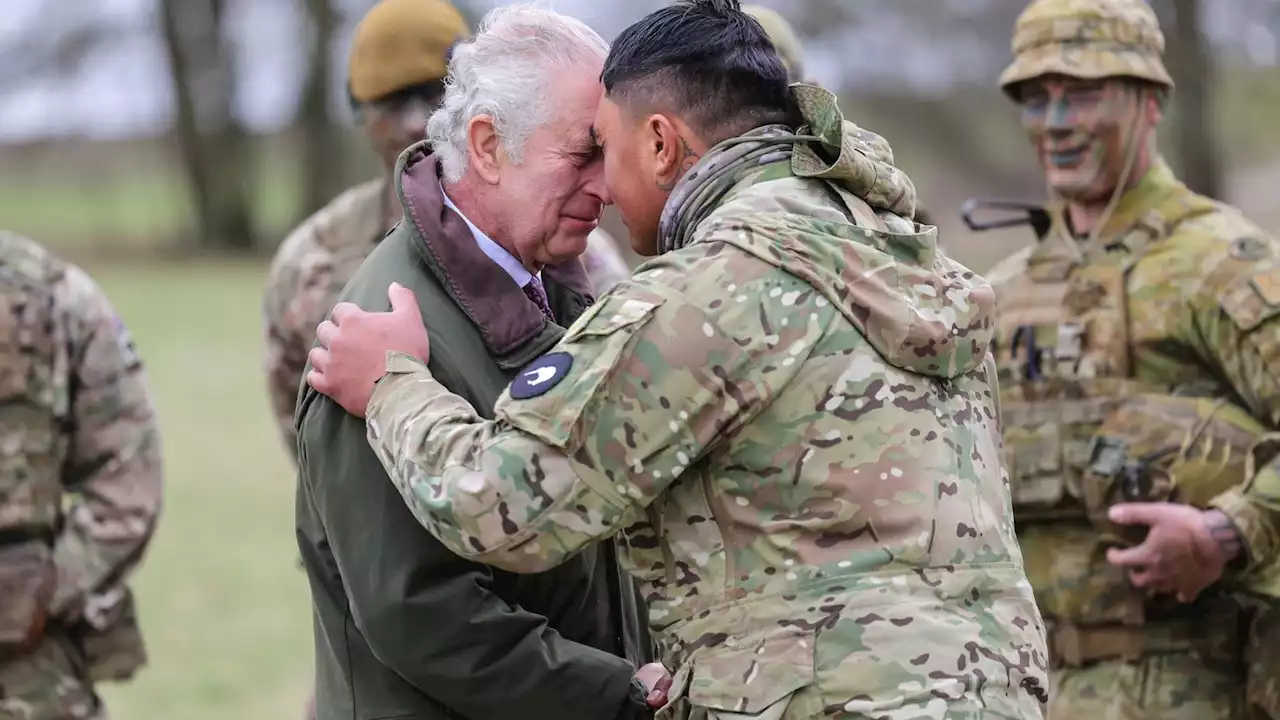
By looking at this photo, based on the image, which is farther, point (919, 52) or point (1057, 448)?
point (919, 52)

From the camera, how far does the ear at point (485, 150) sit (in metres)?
3.15

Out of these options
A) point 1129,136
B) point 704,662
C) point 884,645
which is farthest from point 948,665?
point 1129,136

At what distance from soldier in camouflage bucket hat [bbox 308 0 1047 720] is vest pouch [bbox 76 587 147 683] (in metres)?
2.40

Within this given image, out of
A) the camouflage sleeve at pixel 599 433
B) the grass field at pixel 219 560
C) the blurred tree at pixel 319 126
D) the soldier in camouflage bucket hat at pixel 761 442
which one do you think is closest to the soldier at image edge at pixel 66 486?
the soldier in camouflage bucket hat at pixel 761 442

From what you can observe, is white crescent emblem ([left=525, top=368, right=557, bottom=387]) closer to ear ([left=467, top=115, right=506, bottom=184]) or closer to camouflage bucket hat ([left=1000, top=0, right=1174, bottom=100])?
ear ([left=467, top=115, right=506, bottom=184])

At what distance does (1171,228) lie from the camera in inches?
184

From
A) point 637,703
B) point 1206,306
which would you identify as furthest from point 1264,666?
point 637,703

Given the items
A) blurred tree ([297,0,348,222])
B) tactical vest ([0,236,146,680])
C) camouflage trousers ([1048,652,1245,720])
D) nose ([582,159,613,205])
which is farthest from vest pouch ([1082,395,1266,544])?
blurred tree ([297,0,348,222])

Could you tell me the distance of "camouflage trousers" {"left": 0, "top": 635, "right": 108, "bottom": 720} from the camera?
185 inches

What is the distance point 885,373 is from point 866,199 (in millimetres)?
345

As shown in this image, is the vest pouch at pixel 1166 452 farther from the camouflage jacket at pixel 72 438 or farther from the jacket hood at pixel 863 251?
the camouflage jacket at pixel 72 438

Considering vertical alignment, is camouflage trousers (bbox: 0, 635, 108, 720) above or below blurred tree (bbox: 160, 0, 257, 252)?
above

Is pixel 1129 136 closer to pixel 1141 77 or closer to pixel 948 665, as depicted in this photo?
pixel 1141 77

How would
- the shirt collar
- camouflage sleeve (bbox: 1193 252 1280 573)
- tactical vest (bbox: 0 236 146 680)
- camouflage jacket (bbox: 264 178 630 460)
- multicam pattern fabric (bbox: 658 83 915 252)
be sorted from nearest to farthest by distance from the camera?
multicam pattern fabric (bbox: 658 83 915 252)
the shirt collar
camouflage sleeve (bbox: 1193 252 1280 573)
tactical vest (bbox: 0 236 146 680)
camouflage jacket (bbox: 264 178 630 460)
